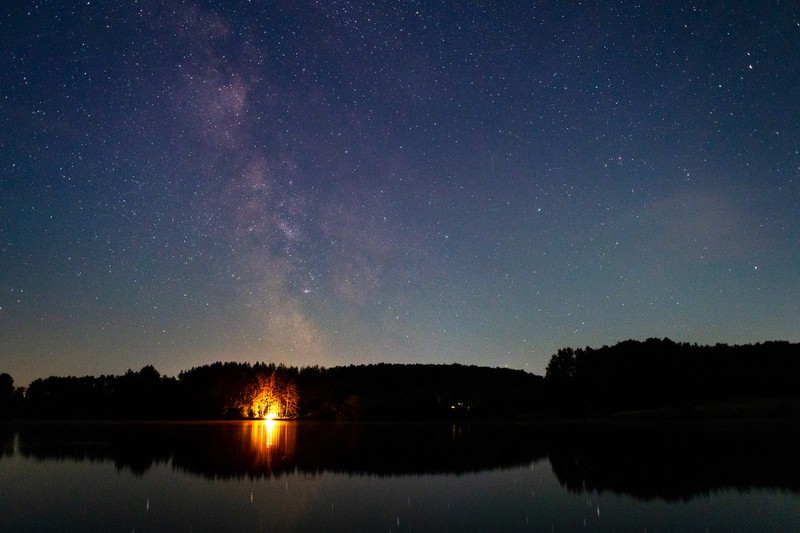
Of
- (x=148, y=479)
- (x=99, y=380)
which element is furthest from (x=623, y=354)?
(x=99, y=380)

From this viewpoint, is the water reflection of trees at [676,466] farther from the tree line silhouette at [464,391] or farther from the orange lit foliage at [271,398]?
the orange lit foliage at [271,398]

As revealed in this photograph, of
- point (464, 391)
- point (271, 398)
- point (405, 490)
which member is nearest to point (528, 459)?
point (405, 490)

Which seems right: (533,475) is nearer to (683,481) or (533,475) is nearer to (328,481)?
(683,481)

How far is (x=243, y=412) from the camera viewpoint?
10056 cm

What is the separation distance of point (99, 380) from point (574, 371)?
4134 inches

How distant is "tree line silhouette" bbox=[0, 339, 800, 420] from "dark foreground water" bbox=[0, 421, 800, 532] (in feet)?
198

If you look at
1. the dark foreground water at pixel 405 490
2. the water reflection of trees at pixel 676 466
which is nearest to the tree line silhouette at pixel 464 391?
the water reflection of trees at pixel 676 466

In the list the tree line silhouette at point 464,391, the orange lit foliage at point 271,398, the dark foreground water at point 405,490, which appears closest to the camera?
the dark foreground water at point 405,490

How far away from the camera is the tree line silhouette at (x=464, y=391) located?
9400 centimetres

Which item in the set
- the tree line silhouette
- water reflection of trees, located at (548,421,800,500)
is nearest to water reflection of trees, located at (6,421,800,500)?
water reflection of trees, located at (548,421,800,500)

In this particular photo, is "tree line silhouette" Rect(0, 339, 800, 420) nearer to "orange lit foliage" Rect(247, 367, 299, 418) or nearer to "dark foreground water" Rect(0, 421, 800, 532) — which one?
"orange lit foliage" Rect(247, 367, 299, 418)

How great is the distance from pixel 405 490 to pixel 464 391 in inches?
4125

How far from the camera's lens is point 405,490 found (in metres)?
17.6

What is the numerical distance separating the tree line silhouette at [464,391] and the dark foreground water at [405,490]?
198 feet
